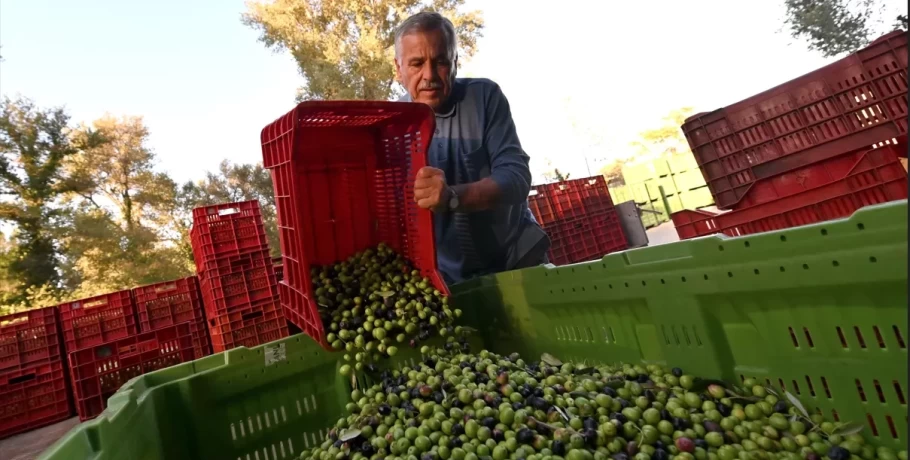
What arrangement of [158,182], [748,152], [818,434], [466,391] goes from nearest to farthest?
[818,434]
[466,391]
[748,152]
[158,182]

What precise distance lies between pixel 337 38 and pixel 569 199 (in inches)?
347

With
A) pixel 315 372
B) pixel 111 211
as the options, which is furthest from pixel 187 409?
pixel 111 211

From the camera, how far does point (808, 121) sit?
3.55 m

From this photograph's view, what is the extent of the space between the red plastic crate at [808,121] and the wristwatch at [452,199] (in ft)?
10.2

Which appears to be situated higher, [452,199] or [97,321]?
[97,321]

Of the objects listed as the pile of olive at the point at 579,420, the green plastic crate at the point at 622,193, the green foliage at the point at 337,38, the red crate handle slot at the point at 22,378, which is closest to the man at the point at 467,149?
the pile of olive at the point at 579,420

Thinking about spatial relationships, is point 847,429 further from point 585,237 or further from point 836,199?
point 585,237

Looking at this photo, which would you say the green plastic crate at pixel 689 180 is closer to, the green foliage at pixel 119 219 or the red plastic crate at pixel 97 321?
the red plastic crate at pixel 97 321

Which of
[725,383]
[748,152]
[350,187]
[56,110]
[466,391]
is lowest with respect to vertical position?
[725,383]

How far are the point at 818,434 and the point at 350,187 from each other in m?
1.79

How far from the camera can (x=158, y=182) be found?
1538 centimetres

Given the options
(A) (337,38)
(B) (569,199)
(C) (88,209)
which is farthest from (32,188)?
(B) (569,199)

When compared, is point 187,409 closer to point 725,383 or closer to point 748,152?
point 725,383

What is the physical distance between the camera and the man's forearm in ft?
6.08
